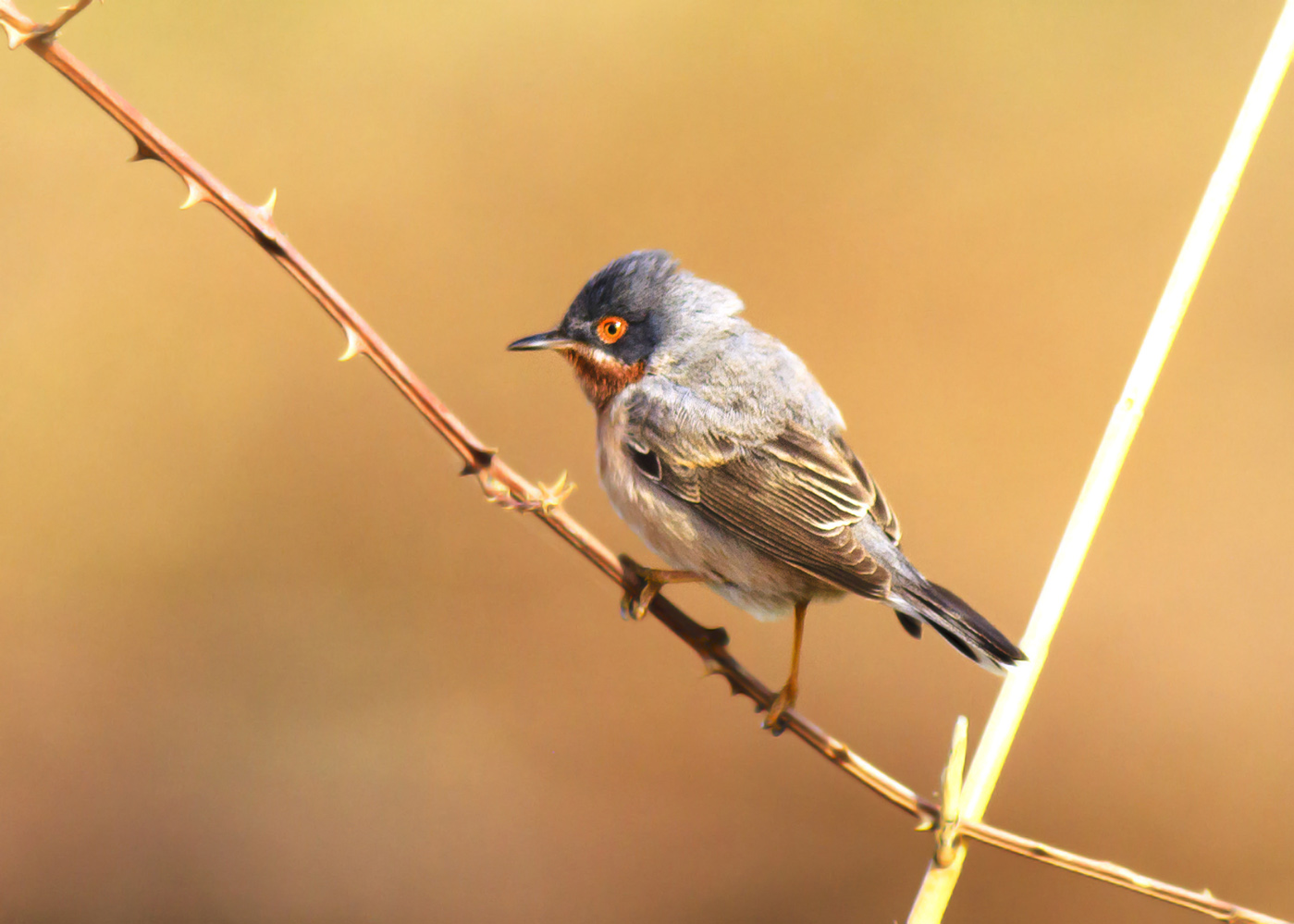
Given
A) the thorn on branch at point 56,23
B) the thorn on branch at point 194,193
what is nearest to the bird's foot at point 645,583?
the thorn on branch at point 194,193

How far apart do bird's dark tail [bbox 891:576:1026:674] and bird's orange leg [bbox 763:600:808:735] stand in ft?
0.95

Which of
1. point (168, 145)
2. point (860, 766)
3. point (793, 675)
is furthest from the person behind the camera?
point (793, 675)

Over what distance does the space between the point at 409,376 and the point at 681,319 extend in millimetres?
1308

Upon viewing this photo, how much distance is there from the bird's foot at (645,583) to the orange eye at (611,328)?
0.62m

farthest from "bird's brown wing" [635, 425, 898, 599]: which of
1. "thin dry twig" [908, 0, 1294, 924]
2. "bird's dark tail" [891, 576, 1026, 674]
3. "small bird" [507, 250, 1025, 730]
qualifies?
"thin dry twig" [908, 0, 1294, 924]

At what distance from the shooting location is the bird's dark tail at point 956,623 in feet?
6.54

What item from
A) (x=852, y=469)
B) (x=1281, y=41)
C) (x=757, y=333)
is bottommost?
(x=852, y=469)

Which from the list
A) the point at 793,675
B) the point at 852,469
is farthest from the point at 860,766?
the point at 852,469

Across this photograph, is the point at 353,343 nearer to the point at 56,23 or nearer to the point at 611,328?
the point at 56,23

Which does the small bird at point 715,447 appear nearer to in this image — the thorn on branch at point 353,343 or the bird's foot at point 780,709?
the bird's foot at point 780,709

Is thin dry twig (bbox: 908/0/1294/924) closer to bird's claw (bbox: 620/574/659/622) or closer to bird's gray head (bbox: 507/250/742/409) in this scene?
bird's claw (bbox: 620/574/659/622)

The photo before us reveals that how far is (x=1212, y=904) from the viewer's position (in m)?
1.58

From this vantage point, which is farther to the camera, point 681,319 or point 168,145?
point 681,319

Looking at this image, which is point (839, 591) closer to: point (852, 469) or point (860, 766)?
point (852, 469)
